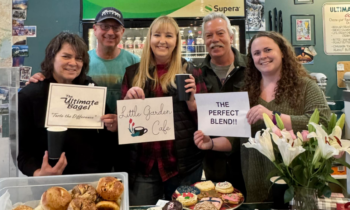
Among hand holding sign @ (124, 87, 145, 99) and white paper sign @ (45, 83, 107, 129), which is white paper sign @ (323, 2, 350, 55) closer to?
hand holding sign @ (124, 87, 145, 99)

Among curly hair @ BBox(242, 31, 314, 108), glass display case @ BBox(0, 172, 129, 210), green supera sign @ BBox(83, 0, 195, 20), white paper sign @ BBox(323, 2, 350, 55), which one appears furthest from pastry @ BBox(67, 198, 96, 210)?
white paper sign @ BBox(323, 2, 350, 55)

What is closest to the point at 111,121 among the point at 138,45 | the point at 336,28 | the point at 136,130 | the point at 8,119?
the point at 136,130

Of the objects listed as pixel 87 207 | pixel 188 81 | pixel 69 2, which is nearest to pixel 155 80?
pixel 188 81

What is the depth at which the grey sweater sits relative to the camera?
4.79ft

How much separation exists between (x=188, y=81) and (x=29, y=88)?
2.95 ft

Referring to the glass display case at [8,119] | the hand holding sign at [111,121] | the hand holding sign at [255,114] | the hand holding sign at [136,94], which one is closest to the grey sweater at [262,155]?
the hand holding sign at [255,114]

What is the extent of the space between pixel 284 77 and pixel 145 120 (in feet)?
2.80

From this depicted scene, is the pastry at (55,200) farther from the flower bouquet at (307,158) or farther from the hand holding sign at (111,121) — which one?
the flower bouquet at (307,158)

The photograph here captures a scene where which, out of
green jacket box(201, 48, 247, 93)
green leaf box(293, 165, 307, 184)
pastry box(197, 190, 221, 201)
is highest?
green jacket box(201, 48, 247, 93)

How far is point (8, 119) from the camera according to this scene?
4.10ft

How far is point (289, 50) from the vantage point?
1.62 metres

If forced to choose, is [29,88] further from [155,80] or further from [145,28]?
[145,28]

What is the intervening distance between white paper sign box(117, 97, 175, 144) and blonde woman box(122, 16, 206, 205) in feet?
0.49

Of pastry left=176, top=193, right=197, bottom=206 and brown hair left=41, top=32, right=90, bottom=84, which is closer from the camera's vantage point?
pastry left=176, top=193, right=197, bottom=206
